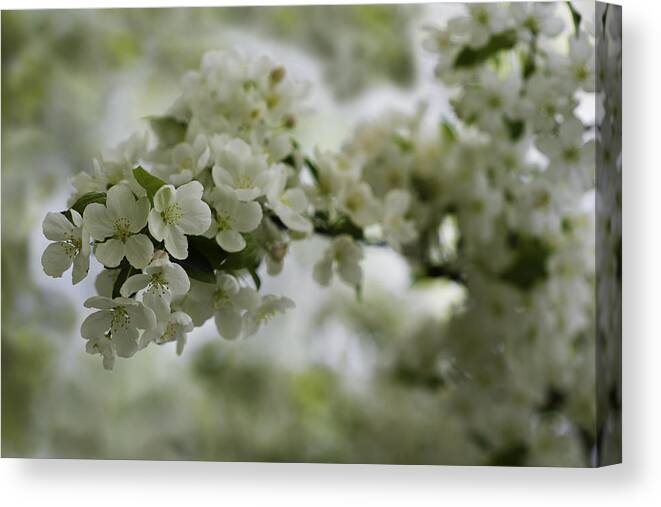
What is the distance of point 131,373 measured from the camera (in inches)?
74.3

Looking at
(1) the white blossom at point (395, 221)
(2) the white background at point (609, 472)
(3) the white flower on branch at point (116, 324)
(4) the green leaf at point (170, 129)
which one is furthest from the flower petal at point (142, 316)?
(2) the white background at point (609, 472)

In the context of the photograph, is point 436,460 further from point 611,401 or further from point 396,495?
point 611,401

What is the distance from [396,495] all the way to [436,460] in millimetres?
110

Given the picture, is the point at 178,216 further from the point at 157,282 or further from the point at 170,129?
the point at 170,129

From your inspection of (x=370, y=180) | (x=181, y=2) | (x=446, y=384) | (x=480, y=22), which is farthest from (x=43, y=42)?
(x=446, y=384)

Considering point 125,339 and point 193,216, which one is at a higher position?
point 193,216

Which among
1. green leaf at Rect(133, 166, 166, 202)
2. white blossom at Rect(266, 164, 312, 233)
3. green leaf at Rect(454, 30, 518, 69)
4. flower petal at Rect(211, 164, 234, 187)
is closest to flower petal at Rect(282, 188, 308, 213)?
white blossom at Rect(266, 164, 312, 233)

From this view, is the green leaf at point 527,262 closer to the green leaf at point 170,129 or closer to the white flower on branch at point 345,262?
the white flower on branch at point 345,262

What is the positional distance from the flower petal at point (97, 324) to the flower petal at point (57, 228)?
0.26ft

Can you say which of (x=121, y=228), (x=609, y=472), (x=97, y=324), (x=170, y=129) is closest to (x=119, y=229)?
(x=121, y=228)

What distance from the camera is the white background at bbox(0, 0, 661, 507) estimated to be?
165 centimetres

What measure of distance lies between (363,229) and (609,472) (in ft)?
1.90

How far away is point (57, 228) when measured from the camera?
1043 mm

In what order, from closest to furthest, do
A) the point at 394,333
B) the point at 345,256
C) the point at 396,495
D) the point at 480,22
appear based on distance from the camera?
the point at 345,256 < the point at 480,22 < the point at 396,495 < the point at 394,333
